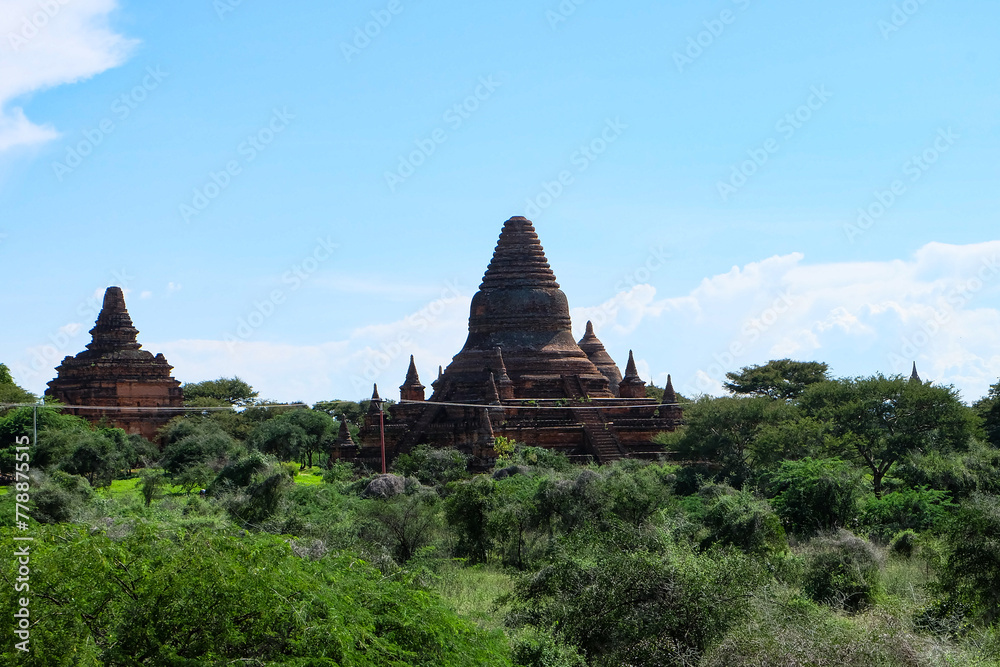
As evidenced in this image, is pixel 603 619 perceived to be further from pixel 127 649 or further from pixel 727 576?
pixel 127 649

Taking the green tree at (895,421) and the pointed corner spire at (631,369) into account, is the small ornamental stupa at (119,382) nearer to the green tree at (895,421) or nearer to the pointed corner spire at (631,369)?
the pointed corner spire at (631,369)

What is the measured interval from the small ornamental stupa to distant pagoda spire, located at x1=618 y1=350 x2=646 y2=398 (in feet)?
69.8


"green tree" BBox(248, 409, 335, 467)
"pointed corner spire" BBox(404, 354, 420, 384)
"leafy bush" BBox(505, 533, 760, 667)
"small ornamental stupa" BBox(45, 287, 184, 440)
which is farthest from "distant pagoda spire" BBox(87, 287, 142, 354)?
Result: "leafy bush" BBox(505, 533, 760, 667)

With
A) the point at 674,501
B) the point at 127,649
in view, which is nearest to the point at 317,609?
the point at 127,649

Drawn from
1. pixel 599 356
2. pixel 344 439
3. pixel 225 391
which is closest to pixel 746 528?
pixel 344 439

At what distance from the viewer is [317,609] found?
1077cm

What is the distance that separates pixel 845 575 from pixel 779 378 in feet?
140

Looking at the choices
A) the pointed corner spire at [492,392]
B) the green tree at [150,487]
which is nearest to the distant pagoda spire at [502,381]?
the pointed corner spire at [492,392]

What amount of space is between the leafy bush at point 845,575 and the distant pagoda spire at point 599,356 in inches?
1242

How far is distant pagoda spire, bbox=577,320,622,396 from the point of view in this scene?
52938 millimetres

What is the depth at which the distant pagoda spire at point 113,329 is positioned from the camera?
60844mm

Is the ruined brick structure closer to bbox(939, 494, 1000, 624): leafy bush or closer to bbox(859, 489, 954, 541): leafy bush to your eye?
bbox(859, 489, 954, 541): leafy bush

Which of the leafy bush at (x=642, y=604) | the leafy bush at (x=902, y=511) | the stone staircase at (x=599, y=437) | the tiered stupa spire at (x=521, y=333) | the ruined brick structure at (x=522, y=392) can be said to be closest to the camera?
the leafy bush at (x=642, y=604)

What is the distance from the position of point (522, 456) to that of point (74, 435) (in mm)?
16634
